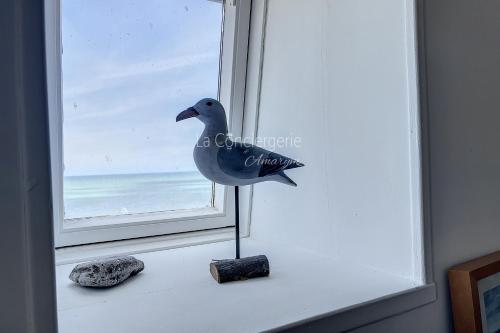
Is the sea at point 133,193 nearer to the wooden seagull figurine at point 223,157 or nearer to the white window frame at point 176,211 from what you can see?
the white window frame at point 176,211

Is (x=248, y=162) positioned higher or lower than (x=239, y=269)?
higher

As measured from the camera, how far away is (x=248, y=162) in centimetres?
78

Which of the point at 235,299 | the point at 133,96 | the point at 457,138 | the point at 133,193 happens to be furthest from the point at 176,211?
the point at 457,138

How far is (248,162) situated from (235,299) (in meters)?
0.29

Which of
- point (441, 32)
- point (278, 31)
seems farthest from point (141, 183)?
point (441, 32)

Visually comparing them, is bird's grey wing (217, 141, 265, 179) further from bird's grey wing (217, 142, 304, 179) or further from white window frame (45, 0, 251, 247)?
white window frame (45, 0, 251, 247)

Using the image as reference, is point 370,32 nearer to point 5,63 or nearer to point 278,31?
point 278,31

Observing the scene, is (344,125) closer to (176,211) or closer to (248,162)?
(248,162)

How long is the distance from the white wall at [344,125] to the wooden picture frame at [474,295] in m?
0.13

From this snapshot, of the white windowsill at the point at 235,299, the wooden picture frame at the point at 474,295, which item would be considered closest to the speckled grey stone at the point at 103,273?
the white windowsill at the point at 235,299

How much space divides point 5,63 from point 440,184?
0.83 meters

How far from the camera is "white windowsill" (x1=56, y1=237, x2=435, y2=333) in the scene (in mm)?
559

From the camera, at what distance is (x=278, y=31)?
1.06 m

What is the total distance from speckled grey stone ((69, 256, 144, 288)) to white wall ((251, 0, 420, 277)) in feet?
1.58
